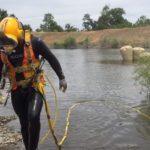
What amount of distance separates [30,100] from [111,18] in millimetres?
97892

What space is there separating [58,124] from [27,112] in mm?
4179

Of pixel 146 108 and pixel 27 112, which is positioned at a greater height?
pixel 27 112

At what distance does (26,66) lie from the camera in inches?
270

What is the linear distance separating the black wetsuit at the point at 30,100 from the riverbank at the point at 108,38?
200ft

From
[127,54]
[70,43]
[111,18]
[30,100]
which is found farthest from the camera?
[111,18]

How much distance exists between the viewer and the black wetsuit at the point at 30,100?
662 centimetres

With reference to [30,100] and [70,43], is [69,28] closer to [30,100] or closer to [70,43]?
[70,43]

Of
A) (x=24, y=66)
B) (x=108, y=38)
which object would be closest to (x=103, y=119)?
(x=24, y=66)

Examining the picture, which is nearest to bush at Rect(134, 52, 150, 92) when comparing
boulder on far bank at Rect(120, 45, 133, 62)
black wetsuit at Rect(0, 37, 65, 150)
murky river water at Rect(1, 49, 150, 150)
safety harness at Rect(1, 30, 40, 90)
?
murky river water at Rect(1, 49, 150, 150)

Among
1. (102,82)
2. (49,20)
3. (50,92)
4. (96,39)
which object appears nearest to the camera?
(50,92)

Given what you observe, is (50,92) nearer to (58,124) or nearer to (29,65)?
(58,124)

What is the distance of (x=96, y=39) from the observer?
86812 mm

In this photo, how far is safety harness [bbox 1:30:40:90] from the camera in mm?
6805

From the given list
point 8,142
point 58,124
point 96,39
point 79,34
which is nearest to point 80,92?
point 58,124
